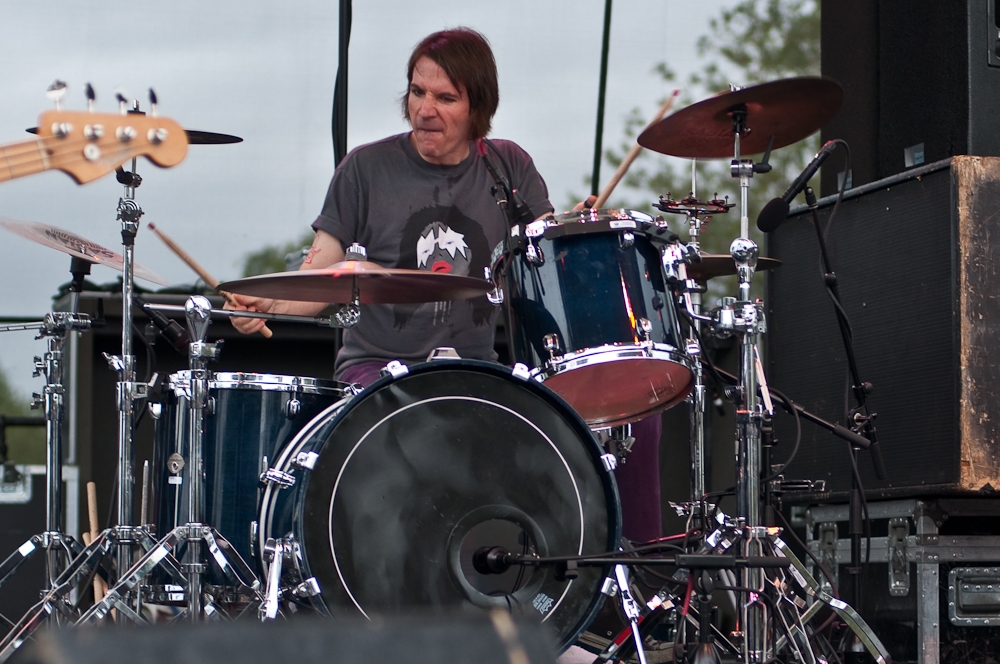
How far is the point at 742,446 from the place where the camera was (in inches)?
104

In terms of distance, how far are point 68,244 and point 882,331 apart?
2.29m

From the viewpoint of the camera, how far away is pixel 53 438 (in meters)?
3.31

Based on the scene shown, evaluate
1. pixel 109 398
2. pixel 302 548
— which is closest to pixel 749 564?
pixel 302 548

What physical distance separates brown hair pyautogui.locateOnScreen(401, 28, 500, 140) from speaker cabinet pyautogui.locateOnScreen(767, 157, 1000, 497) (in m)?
1.12

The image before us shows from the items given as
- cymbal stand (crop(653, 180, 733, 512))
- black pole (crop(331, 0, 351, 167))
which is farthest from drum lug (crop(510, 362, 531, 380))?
black pole (crop(331, 0, 351, 167))

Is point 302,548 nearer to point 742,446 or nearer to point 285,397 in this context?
point 285,397

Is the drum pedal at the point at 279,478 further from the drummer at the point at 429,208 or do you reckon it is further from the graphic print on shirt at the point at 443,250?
the graphic print on shirt at the point at 443,250

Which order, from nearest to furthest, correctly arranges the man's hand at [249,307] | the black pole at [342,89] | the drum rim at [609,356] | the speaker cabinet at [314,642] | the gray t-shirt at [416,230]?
the speaker cabinet at [314,642] → the drum rim at [609,356] → the man's hand at [249,307] → the gray t-shirt at [416,230] → the black pole at [342,89]

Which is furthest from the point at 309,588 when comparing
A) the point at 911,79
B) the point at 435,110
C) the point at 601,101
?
the point at 601,101

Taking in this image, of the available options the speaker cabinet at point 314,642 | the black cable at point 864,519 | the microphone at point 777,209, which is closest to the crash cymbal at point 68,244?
the microphone at point 777,209

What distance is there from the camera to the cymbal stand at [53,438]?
3.23 meters

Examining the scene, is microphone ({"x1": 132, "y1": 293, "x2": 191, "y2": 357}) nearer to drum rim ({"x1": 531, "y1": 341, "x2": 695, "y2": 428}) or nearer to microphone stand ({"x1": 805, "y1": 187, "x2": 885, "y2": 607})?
drum rim ({"x1": 531, "y1": 341, "x2": 695, "y2": 428})

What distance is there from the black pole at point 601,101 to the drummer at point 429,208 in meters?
1.25

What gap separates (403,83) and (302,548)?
8.53 ft
